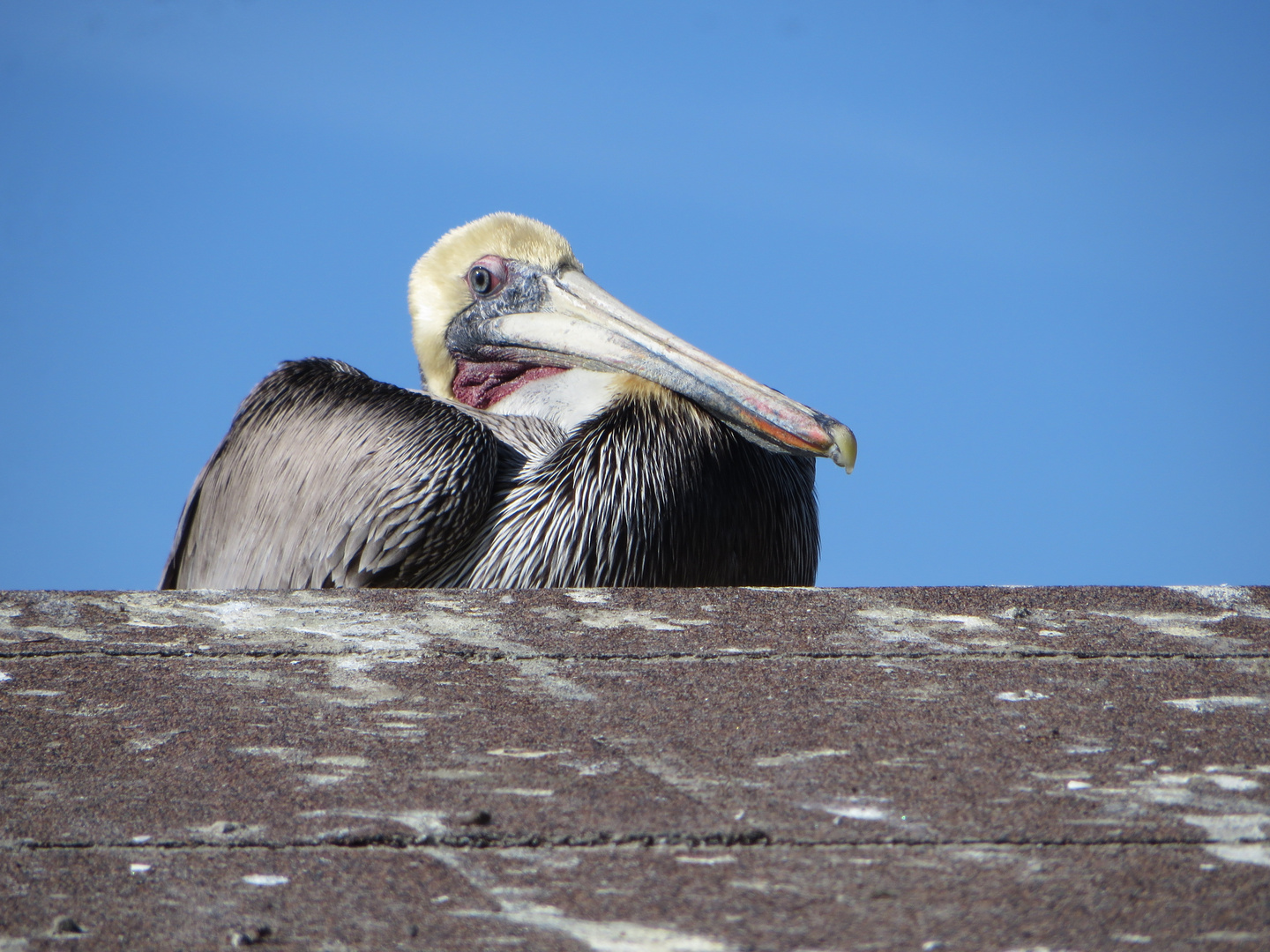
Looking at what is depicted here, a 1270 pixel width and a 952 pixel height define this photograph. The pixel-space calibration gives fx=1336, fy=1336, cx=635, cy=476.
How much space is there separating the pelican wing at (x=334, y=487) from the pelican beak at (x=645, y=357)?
2.24 feet

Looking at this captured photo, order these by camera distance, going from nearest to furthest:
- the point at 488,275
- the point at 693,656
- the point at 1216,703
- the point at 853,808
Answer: the point at 853,808 < the point at 1216,703 < the point at 693,656 < the point at 488,275

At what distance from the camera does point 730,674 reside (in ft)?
7.40

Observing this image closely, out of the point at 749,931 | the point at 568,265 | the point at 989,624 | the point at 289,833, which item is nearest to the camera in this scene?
the point at 749,931

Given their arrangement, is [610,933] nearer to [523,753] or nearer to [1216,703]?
[523,753]

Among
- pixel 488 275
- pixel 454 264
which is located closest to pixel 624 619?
pixel 488 275

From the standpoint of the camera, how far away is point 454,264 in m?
5.54

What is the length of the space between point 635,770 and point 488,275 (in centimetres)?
386

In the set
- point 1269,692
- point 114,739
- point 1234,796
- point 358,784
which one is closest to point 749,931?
point 358,784

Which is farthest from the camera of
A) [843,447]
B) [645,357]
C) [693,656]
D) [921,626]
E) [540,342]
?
[540,342]

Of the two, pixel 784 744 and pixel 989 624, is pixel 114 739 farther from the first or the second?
pixel 989 624

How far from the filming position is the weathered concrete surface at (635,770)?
4.61 ft

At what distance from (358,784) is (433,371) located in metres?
4.11

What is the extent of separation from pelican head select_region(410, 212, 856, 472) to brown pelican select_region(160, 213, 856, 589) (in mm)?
13

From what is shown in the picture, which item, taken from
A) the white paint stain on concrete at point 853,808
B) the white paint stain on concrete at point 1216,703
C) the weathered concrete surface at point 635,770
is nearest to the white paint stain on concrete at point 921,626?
the weathered concrete surface at point 635,770
